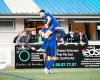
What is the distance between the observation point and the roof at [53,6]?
26547mm

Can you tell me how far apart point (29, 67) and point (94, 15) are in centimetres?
666

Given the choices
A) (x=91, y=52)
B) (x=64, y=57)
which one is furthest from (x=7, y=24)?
(x=91, y=52)

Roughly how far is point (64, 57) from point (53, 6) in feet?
22.6

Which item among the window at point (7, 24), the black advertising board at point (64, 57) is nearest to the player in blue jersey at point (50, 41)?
the black advertising board at point (64, 57)

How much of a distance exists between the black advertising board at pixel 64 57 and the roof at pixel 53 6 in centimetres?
488

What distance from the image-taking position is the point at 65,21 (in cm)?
2722

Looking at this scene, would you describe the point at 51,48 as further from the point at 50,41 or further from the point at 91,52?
the point at 91,52

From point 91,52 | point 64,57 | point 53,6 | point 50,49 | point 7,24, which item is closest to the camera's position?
point 50,49

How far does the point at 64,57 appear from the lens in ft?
70.8

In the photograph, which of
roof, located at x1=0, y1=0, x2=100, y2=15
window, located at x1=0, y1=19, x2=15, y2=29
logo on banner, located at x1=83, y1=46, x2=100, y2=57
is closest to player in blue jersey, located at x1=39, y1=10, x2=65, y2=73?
logo on banner, located at x1=83, y1=46, x2=100, y2=57

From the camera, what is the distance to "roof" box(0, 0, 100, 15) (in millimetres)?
26547

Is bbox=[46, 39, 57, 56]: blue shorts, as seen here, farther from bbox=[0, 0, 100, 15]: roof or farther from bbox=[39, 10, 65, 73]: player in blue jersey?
bbox=[0, 0, 100, 15]: roof

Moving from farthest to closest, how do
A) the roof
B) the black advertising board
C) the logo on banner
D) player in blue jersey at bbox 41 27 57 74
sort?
the roof, the logo on banner, the black advertising board, player in blue jersey at bbox 41 27 57 74

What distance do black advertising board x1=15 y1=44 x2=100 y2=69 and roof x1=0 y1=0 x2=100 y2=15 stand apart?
4884mm
